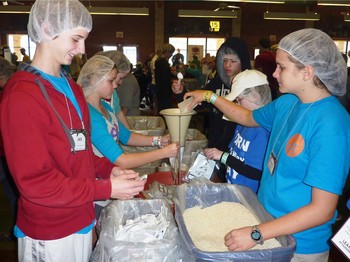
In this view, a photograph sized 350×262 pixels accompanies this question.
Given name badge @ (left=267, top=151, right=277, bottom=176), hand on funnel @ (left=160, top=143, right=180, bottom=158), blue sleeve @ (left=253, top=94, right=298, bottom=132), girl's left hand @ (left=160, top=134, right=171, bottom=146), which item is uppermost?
blue sleeve @ (left=253, top=94, right=298, bottom=132)

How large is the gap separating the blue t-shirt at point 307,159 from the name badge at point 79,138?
2.12 feet

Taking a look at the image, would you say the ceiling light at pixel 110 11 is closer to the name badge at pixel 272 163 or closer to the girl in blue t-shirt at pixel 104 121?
the girl in blue t-shirt at pixel 104 121

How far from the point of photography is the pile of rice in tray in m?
1.09

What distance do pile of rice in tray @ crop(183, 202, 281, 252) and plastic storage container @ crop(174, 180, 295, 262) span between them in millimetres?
31

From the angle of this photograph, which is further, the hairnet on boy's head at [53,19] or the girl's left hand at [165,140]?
the girl's left hand at [165,140]

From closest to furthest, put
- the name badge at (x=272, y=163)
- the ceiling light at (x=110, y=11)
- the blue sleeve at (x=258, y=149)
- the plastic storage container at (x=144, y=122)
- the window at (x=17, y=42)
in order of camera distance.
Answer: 1. the name badge at (x=272, y=163)
2. the blue sleeve at (x=258, y=149)
3. the plastic storage container at (x=144, y=122)
4. the ceiling light at (x=110, y=11)
5. the window at (x=17, y=42)

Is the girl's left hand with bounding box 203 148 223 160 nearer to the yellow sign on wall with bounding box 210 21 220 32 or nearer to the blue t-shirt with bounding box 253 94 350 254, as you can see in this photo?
the blue t-shirt with bounding box 253 94 350 254

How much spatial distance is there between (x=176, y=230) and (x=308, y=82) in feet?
2.11

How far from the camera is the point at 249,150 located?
1679 millimetres

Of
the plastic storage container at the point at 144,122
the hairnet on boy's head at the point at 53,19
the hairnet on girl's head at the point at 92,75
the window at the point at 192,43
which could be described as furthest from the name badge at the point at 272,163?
the window at the point at 192,43

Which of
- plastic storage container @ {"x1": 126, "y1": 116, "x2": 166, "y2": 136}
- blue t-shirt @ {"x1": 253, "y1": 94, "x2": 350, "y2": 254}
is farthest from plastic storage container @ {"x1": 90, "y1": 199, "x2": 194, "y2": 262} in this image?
plastic storage container @ {"x1": 126, "y1": 116, "x2": 166, "y2": 136}

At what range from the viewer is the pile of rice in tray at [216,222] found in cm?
109

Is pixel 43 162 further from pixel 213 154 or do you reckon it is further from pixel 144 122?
pixel 144 122

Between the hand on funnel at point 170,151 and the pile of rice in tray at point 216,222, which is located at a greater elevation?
the hand on funnel at point 170,151
